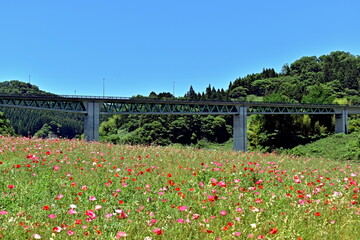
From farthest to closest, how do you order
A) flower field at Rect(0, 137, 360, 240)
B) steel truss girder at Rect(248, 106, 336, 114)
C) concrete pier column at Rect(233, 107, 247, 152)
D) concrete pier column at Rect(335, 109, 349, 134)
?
concrete pier column at Rect(335, 109, 349, 134), steel truss girder at Rect(248, 106, 336, 114), concrete pier column at Rect(233, 107, 247, 152), flower field at Rect(0, 137, 360, 240)

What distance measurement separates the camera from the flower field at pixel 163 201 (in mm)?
4207

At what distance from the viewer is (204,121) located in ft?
318

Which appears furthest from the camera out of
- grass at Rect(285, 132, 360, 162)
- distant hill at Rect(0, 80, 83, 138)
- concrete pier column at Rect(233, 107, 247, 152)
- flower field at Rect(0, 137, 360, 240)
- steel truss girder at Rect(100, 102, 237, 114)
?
distant hill at Rect(0, 80, 83, 138)

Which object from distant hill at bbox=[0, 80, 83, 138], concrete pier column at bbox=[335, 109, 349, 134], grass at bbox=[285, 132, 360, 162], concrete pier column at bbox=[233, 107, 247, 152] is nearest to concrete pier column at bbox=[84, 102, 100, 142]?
concrete pier column at bbox=[233, 107, 247, 152]

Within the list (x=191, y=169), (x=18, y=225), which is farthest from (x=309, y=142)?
(x=18, y=225)

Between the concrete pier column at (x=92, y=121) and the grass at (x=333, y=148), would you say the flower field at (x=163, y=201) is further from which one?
the grass at (x=333, y=148)

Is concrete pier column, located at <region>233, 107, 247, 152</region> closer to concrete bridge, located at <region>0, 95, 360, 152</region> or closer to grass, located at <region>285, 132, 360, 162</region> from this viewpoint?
concrete bridge, located at <region>0, 95, 360, 152</region>

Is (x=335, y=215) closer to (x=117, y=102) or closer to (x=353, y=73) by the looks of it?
(x=117, y=102)

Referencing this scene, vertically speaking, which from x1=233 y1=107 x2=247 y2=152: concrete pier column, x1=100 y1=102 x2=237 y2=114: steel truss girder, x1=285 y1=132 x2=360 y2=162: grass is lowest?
x1=285 y1=132 x2=360 y2=162: grass

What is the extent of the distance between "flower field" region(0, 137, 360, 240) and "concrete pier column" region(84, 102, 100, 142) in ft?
133

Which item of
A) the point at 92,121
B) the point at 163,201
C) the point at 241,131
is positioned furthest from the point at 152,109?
the point at 163,201

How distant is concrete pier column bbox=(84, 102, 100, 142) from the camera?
4859 centimetres

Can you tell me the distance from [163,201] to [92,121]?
46129mm

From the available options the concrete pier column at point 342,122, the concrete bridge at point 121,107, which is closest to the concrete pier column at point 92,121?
the concrete bridge at point 121,107
